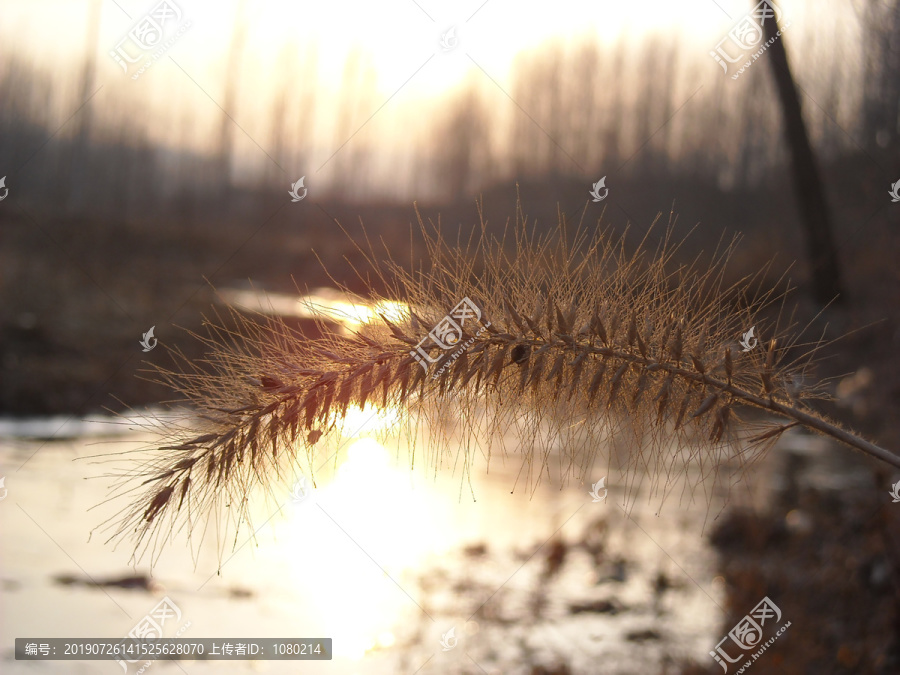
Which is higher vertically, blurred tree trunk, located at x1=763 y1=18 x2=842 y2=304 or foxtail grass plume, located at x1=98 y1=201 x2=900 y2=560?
blurred tree trunk, located at x1=763 y1=18 x2=842 y2=304

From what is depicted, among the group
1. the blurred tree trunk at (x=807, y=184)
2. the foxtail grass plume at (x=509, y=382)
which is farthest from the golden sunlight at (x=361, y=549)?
the blurred tree trunk at (x=807, y=184)

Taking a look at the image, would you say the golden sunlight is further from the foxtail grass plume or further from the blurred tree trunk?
the blurred tree trunk

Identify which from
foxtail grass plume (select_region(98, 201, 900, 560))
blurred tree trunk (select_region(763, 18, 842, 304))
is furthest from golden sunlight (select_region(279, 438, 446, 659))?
blurred tree trunk (select_region(763, 18, 842, 304))

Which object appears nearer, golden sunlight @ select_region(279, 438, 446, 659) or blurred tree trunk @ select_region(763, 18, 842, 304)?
golden sunlight @ select_region(279, 438, 446, 659)

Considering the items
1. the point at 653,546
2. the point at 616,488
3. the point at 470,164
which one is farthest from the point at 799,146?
the point at 470,164

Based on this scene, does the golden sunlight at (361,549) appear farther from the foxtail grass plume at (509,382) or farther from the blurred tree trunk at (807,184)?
the blurred tree trunk at (807,184)

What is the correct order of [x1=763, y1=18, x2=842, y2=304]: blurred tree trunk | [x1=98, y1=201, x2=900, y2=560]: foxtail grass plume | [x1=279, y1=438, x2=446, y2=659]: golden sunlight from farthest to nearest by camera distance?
[x1=763, y1=18, x2=842, y2=304]: blurred tree trunk
[x1=279, y1=438, x2=446, y2=659]: golden sunlight
[x1=98, y1=201, x2=900, y2=560]: foxtail grass plume

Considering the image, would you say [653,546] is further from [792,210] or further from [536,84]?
[536,84]

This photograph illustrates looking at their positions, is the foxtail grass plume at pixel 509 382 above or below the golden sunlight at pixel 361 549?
above
